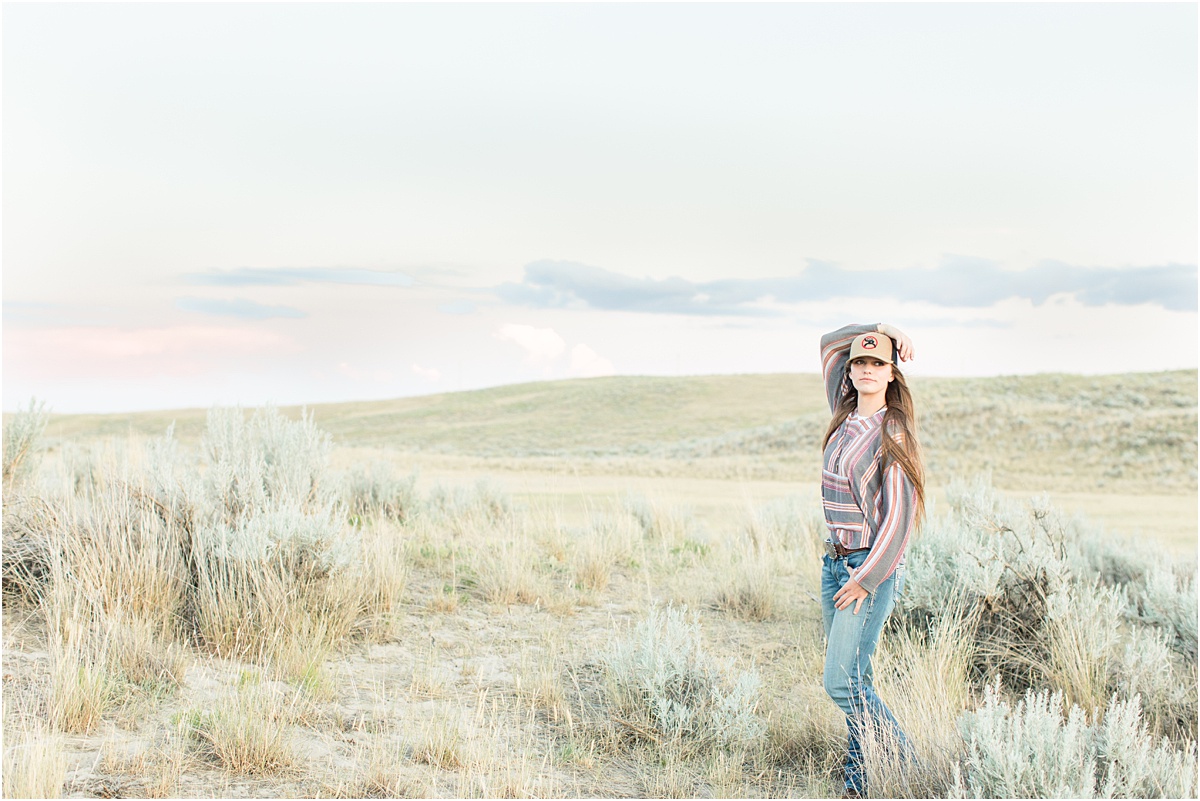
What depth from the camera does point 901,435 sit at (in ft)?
13.0

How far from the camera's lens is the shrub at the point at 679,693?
469 cm

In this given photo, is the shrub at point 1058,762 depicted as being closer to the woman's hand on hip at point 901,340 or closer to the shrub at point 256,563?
the woman's hand on hip at point 901,340

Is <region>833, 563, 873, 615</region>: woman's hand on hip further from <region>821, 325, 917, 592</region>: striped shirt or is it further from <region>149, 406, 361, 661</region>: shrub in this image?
<region>149, 406, 361, 661</region>: shrub

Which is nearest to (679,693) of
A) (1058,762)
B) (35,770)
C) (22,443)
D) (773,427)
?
(1058,762)

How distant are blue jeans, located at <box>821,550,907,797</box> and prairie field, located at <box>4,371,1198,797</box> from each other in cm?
14

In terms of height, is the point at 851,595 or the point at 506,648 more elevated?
the point at 851,595

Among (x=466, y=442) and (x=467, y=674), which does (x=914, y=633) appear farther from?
(x=466, y=442)

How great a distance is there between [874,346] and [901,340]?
0.17m

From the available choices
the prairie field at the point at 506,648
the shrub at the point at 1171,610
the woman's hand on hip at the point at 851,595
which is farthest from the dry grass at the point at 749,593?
the woman's hand on hip at the point at 851,595

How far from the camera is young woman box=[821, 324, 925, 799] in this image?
3.87 meters

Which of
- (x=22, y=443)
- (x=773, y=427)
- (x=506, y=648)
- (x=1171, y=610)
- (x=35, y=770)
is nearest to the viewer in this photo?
(x=35, y=770)

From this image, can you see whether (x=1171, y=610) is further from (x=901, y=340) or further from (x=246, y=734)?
(x=246, y=734)

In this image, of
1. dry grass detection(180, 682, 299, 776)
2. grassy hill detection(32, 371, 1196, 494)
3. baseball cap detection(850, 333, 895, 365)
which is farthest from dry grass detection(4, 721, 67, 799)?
grassy hill detection(32, 371, 1196, 494)

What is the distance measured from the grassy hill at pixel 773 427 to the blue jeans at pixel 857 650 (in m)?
8.22
